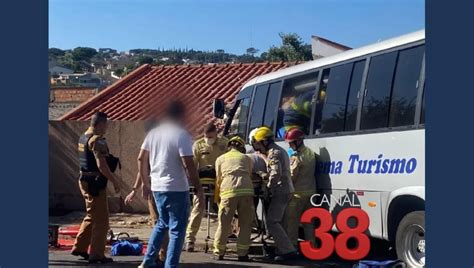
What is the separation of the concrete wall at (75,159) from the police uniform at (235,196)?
6418 millimetres

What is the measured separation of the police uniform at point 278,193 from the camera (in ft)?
32.3

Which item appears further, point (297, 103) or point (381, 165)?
point (297, 103)

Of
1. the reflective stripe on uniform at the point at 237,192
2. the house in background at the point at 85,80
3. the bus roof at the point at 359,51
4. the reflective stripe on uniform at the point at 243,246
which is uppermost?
the house in background at the point at 85,80

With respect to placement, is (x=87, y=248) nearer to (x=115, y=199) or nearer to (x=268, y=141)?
(x=268, y=141)

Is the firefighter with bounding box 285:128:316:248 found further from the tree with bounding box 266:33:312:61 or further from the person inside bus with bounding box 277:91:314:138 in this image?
the tree with bounding box 266:33:312:61

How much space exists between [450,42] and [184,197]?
331cm

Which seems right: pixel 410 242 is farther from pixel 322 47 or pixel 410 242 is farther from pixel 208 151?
pixel 322 47

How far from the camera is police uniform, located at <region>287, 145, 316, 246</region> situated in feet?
33.4

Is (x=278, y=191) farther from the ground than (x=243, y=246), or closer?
farther from the ground

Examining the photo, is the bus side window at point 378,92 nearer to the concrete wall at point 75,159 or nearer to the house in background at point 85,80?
the concrete wall at point 75,159

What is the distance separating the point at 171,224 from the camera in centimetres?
808

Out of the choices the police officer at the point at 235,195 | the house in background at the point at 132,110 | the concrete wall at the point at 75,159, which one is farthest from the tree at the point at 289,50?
the police officer at the point at 235,195

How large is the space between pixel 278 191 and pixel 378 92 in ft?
6.24

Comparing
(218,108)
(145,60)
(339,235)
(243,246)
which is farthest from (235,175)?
(145,60)
